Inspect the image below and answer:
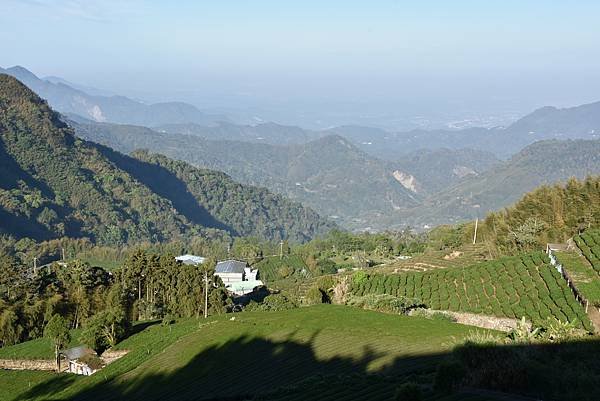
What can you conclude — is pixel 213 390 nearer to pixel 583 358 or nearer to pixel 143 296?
pixel 583 358

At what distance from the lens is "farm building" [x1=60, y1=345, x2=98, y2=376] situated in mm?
31469

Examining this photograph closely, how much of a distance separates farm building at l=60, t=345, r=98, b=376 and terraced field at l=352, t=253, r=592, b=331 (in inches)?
788

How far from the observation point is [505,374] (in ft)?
41.9

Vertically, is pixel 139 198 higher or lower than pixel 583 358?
lower

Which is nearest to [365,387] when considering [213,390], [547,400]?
[547,400]

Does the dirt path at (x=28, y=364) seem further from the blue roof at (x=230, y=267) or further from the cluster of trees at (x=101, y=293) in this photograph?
the blue roof at (x=230, y=267)

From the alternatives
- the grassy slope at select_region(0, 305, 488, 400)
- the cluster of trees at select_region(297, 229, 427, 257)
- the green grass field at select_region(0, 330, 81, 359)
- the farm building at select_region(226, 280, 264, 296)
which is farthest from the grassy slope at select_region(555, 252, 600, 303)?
the cluster of trees at select_region(297, 229, 427, 257)

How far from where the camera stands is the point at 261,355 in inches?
968

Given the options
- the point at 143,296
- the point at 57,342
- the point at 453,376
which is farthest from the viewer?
the point at 143,296

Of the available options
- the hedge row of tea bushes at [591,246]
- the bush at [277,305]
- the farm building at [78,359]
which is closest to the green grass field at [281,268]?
the bush at [277,305]

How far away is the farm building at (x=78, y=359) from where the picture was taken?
31.5 metres

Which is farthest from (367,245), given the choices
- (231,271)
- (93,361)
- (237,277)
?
(93,361)

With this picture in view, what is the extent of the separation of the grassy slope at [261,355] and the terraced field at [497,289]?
21.4 ft

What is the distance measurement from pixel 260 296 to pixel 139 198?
102m
